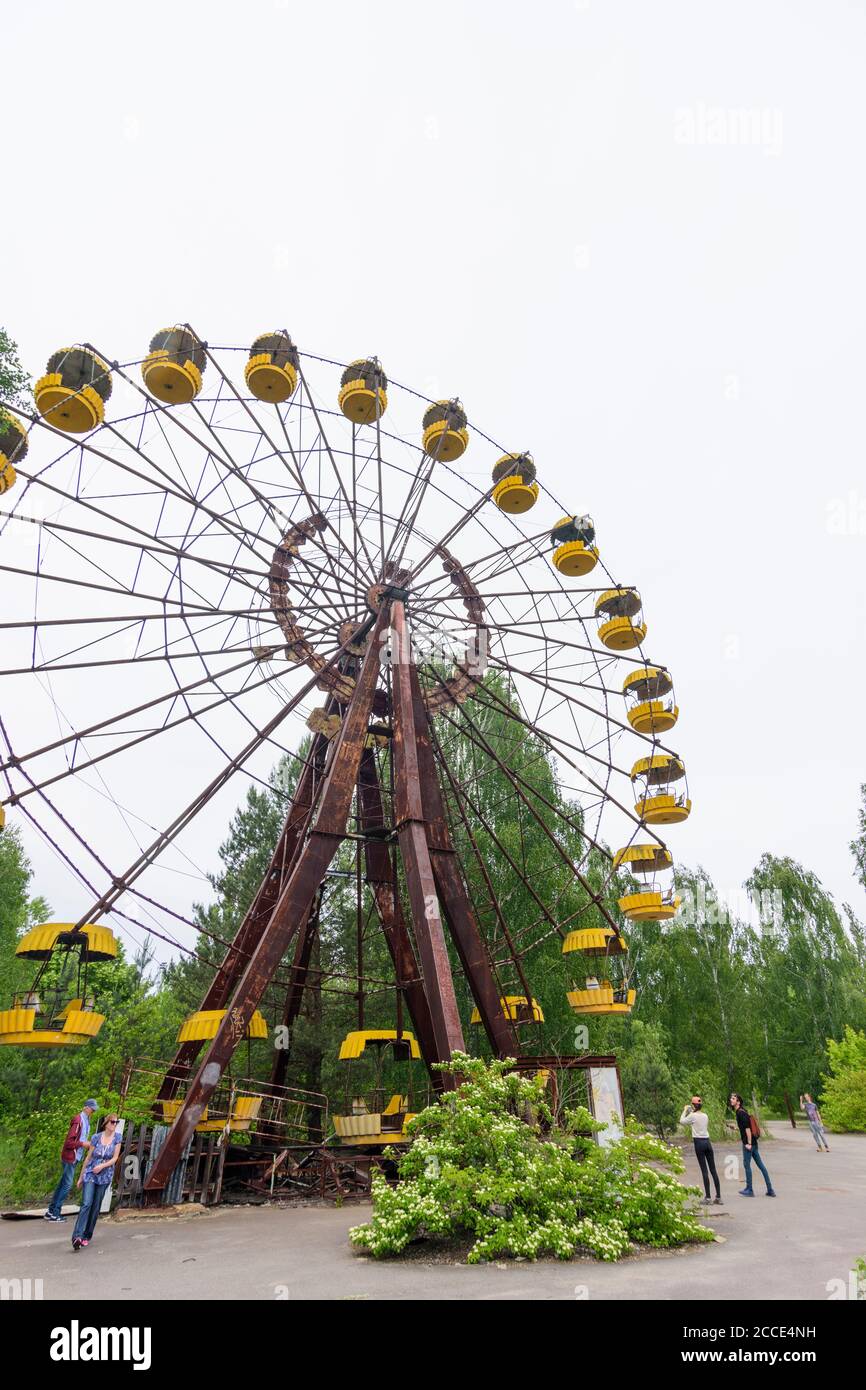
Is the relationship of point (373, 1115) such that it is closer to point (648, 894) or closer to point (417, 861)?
point (417, 861)

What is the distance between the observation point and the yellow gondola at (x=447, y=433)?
1925cm

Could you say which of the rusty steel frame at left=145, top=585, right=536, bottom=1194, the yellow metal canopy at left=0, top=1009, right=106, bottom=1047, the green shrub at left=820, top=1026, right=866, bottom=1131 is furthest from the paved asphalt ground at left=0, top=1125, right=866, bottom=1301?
the green shrub at left=820, top=1026, right=866, bottom=1131

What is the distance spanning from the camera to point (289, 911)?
521 inches

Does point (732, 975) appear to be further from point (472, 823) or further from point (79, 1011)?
point (79, 1011)

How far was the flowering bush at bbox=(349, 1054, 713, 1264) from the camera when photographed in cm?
797

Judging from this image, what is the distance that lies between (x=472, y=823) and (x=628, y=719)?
937cm

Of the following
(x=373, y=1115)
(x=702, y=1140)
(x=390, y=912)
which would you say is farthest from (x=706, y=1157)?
(x=390, y=912)

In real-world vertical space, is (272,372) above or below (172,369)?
above

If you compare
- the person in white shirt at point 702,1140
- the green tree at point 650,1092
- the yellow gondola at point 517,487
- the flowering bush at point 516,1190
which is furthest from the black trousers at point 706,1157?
the yellow gondola at point 517,487

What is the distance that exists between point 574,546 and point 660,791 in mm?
6049

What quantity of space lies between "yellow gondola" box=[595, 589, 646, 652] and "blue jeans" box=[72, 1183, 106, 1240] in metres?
15.1

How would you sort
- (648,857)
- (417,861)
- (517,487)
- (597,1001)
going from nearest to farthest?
(417,861)
(597,1001)
(648,857)
(517,487)

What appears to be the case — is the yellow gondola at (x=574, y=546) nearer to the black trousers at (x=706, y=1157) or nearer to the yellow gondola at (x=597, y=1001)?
the yellow gondola at (x=597, y=1001)
